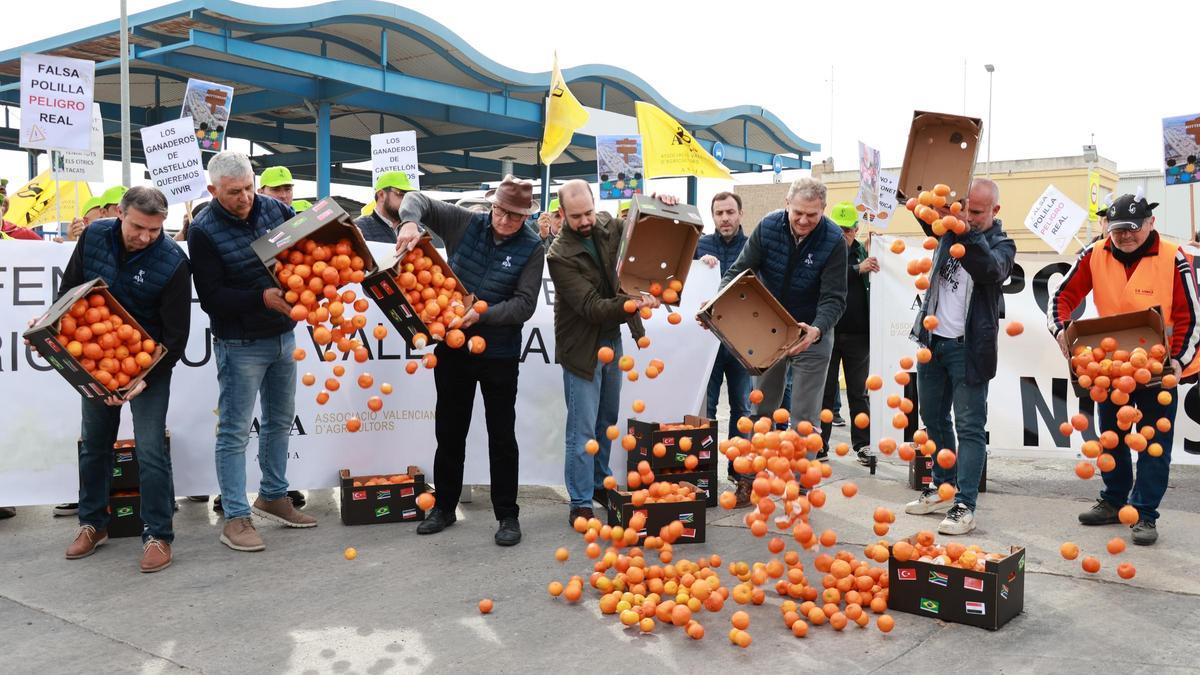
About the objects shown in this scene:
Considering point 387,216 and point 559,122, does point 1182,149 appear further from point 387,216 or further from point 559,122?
point 387,216

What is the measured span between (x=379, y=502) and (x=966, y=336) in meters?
3.66

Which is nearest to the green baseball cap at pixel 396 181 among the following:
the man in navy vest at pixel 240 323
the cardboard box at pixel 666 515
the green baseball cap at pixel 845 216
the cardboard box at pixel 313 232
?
the man in navy vest at pixel 240 323

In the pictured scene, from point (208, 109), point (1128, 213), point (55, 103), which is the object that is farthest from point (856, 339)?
point (208, 109)

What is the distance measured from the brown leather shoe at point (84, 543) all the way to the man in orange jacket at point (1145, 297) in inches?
215

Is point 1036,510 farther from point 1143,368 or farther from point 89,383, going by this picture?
point 89,383

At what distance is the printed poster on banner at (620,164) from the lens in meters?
12.2

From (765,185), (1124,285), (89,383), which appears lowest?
(89,383)

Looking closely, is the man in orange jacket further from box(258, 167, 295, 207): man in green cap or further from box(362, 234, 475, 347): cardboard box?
box(258, 167, 295, 207): man in green cap

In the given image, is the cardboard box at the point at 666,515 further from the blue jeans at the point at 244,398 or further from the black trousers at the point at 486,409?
the blue jeans at the point at 244,398

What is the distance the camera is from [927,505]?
6133 millimetres

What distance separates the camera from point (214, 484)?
612 cm

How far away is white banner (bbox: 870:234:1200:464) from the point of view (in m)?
7.45

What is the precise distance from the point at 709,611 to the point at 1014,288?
4.73 metres

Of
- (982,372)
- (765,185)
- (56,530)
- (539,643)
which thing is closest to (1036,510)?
(982,372)
